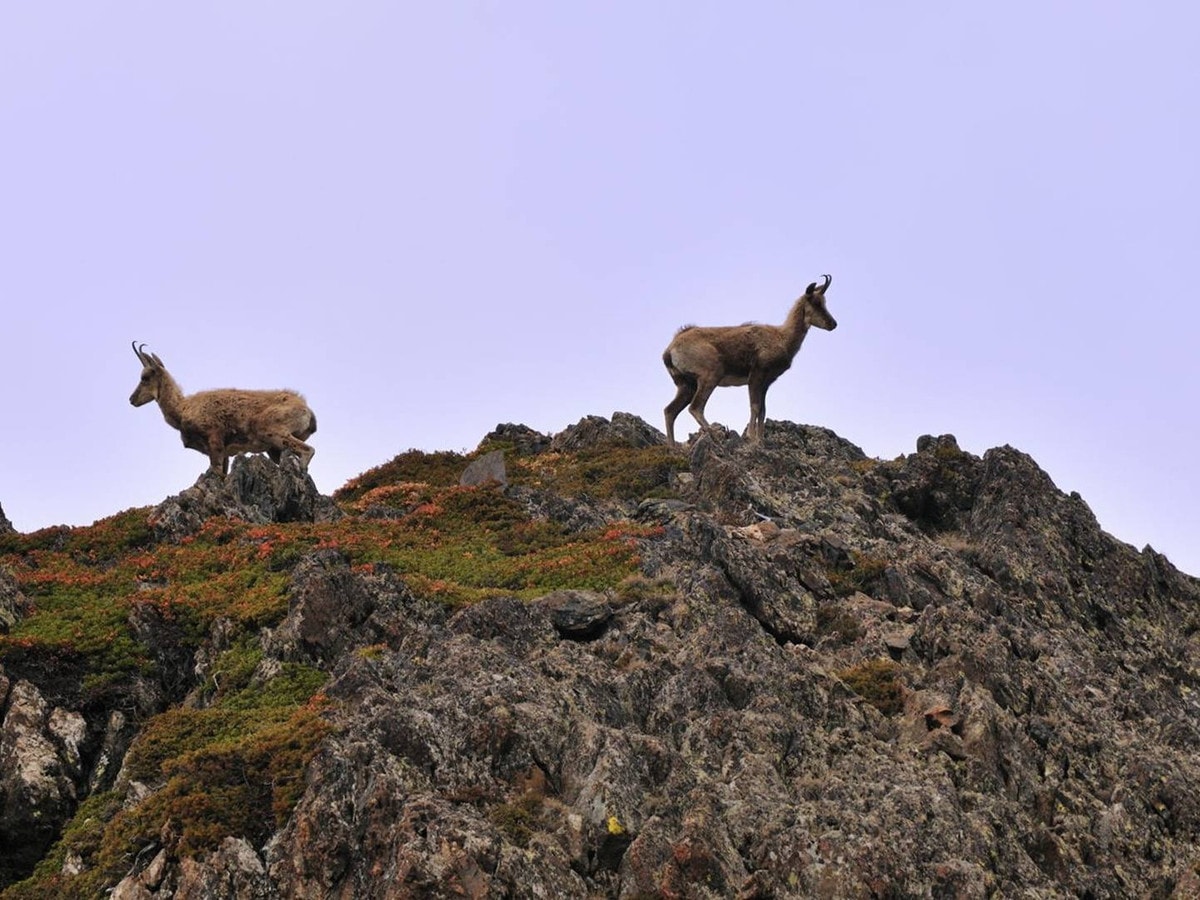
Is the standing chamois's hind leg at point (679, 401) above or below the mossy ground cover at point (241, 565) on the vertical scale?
above

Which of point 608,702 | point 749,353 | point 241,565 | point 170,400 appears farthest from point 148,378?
point 608,702

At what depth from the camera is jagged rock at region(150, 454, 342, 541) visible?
97.6 feet

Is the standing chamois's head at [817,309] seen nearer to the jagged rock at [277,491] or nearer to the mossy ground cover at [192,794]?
the jagged rock at [277,491]

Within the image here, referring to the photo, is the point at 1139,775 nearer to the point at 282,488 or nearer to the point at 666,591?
the point at 666,591

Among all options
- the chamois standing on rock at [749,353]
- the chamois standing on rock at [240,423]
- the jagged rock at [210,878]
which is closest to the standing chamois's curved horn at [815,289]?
the chamois standing on rock at [749,353]

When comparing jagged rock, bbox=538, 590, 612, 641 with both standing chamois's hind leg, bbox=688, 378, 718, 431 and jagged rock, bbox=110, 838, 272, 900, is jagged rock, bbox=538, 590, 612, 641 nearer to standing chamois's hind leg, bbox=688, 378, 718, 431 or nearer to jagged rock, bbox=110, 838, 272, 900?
jagged rock, bbox=110, 838, 272, 900

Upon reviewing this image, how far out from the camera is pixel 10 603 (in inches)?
882

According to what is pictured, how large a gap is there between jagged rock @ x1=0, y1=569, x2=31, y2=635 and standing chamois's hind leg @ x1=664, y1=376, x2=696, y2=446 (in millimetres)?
18030

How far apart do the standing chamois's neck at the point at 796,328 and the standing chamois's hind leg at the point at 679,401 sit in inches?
108

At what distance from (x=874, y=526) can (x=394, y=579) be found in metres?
12.0

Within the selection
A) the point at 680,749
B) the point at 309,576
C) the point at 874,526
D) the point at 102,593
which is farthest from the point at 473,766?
the point at 874,526

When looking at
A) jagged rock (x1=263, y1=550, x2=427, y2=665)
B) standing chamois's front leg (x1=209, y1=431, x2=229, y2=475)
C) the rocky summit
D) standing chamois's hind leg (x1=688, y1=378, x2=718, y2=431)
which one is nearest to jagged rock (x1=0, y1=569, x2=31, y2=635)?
the rocky summit

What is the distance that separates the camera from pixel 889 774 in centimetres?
1549

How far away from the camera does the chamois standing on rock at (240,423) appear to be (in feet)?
109
